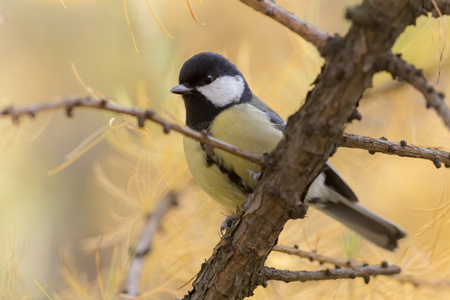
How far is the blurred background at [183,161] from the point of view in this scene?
1.22m

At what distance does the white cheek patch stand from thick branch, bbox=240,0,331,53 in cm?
77

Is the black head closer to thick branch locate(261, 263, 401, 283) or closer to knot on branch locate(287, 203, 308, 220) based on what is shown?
thick branch locate(261, 263, 401, 283)

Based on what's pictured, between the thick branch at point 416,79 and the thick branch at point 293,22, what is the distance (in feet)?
0.27

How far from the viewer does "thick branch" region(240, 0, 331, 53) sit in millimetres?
666

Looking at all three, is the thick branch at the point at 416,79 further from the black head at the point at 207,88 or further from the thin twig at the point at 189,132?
the black head at the point at 207,88

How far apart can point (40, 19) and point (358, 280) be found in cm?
203

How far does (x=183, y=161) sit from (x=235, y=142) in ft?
0.90

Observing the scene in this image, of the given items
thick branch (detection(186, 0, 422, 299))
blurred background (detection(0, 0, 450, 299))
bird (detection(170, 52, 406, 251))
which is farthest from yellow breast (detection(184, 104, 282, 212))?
thick branch (detection(186, 0, 422, 299))

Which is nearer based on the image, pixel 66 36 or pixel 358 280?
pixel 358 280

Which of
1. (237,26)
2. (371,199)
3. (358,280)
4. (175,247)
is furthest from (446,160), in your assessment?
(237,26)

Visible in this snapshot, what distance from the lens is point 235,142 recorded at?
1297 millimetres

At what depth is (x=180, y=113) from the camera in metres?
1.58

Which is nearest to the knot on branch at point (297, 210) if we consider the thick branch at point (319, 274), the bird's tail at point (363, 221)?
the thick branch at point (319, 274)

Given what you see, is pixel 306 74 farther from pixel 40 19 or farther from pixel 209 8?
pixel 40 19
